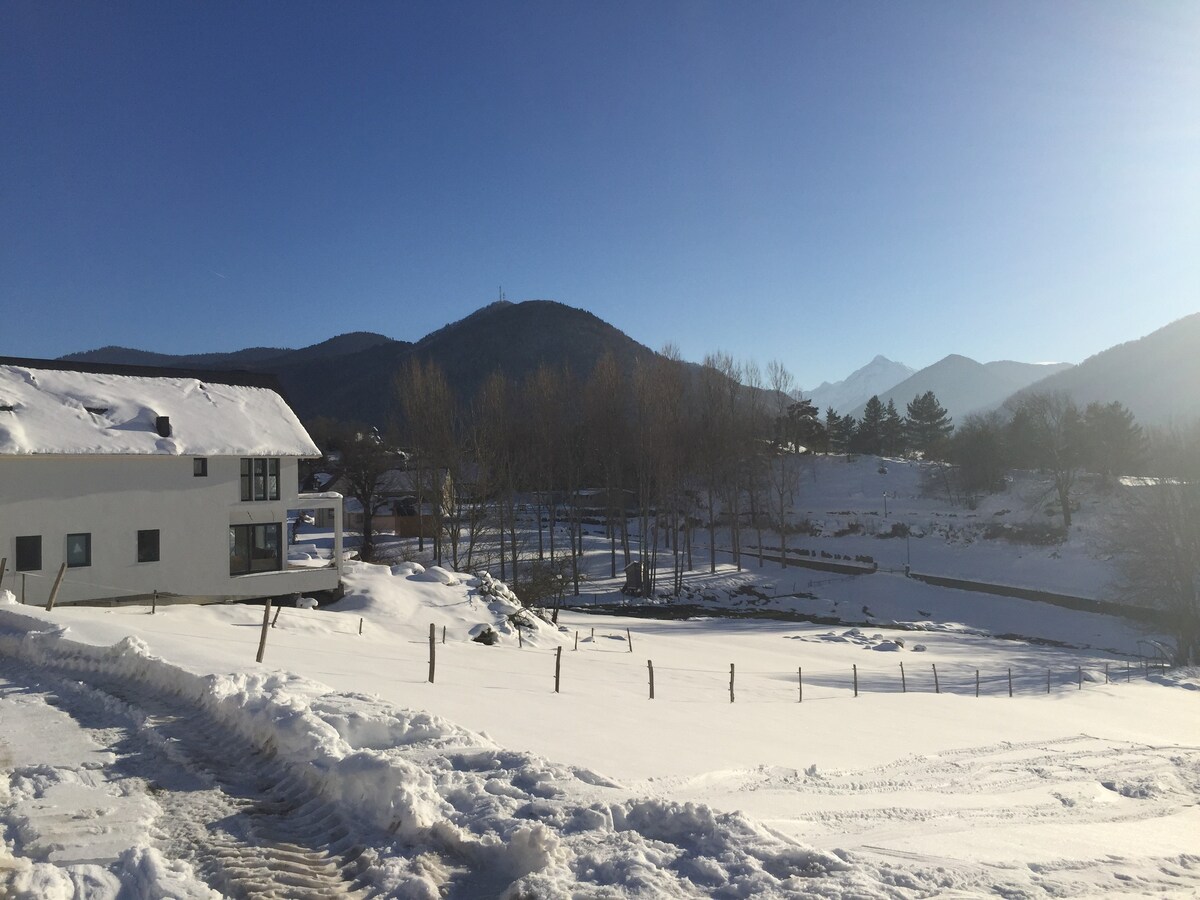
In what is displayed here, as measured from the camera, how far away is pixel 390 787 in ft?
21.1

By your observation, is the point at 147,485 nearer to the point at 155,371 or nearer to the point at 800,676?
the point at 155,371

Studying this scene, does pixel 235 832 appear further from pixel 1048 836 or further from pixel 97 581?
pixel 97 581

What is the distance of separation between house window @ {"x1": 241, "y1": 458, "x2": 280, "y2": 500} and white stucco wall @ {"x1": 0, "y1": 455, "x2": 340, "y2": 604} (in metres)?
0.23

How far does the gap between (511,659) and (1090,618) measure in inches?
1427

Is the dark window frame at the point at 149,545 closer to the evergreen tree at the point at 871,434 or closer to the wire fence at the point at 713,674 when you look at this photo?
the wire fence at the point at 713,674

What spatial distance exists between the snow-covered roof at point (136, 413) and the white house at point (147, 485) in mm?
50

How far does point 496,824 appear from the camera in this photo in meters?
6.09

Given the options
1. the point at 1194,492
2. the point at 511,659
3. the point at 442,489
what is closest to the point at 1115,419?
the point at 1194,492

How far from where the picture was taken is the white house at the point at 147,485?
21391 mm

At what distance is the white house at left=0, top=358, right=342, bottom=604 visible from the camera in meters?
21.4

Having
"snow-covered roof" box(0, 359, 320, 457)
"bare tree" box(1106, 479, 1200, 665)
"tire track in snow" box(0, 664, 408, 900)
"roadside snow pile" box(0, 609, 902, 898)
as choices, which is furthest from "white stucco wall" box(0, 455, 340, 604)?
"bare tree" box(1106, 479, 1200, 665)

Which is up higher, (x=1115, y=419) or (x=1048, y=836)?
(x=1115, y=419)

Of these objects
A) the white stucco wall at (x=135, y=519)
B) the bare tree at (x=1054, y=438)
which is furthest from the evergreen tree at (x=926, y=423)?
the white stucco wall at (x=135, y=519)

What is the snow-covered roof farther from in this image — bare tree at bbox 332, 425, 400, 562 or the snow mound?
bare tree at bbox 332, 425, 400, 562
